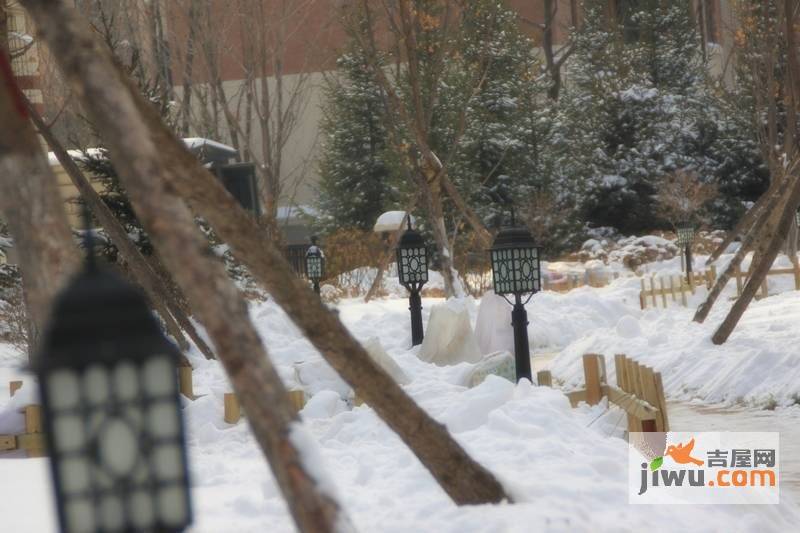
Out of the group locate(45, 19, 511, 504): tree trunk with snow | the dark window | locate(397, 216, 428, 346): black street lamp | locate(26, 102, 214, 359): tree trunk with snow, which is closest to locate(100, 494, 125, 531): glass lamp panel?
locate(45, 19, 511, 504): tree trunk with snow

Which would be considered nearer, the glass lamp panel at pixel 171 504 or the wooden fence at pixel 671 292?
the glass lamp panel at pixel 171 504

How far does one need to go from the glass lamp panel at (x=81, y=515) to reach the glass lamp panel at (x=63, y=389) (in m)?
0.21

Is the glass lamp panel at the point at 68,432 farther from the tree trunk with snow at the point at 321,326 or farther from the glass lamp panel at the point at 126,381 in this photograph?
the tree trunk with snow at the point at 321,326

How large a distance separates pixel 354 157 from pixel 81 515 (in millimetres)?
28543

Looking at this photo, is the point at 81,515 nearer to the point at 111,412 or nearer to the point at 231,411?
the point at 111,412

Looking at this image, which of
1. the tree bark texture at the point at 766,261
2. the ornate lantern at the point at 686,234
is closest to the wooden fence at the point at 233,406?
the tree bark texture at the point at 766,261

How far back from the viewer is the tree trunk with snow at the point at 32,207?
2.85m

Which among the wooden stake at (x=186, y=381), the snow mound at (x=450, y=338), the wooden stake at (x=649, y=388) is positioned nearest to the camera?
the wooden stake at (x=649, y=388)

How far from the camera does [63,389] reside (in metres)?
2.19

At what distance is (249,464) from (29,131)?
3.75 meters

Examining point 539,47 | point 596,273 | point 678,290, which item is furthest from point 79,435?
point 539,47

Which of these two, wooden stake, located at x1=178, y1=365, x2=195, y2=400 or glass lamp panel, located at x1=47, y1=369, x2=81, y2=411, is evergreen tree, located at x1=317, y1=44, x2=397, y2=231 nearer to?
wooden stake, located at x1=178, y1=365, x2=195, y2=400

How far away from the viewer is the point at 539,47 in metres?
35.9

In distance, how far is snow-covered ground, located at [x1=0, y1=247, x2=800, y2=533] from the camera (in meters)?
4.39
